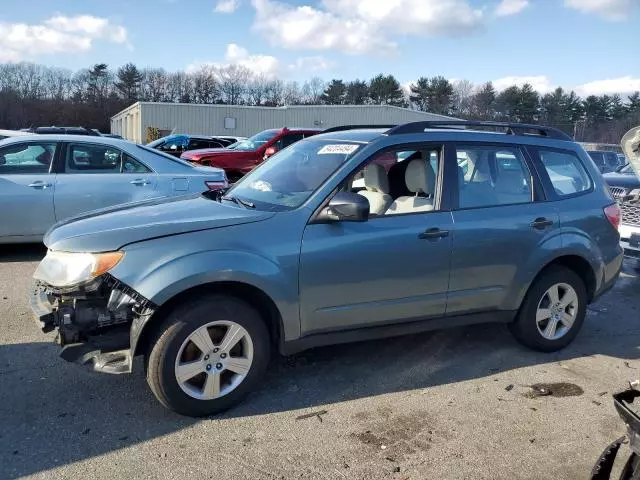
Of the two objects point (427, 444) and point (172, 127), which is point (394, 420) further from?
point (172, 127)

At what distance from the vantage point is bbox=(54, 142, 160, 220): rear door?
23.4 ft

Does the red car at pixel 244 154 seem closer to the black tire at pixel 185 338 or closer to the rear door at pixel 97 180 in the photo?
the rear door at pixel 97 180

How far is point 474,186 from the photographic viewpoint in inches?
173

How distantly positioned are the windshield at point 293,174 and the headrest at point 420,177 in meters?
0.64

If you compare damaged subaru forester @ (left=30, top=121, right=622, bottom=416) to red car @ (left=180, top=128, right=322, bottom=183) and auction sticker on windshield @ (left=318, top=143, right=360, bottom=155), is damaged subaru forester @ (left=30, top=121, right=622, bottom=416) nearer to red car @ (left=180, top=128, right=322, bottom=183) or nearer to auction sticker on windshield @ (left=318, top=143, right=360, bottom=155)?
auction sticker on windshield @ (left=318, top=143, right=360, bottom=155)

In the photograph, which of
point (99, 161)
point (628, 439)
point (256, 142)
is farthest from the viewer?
point (256, 142)

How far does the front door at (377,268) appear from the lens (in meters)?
3.66

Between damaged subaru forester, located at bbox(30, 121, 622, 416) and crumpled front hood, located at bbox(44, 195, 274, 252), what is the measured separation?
14 mm

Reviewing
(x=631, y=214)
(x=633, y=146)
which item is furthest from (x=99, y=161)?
(x=631, y=214)

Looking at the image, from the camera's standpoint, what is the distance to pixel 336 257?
3686 millimetres

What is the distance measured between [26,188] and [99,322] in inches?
176

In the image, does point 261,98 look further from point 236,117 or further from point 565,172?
point 565,172

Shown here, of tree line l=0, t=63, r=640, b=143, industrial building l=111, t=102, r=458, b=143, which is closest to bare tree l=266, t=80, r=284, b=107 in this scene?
tree line l=0, t=63, r=640, b=143

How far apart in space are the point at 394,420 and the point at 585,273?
2.44 meters
